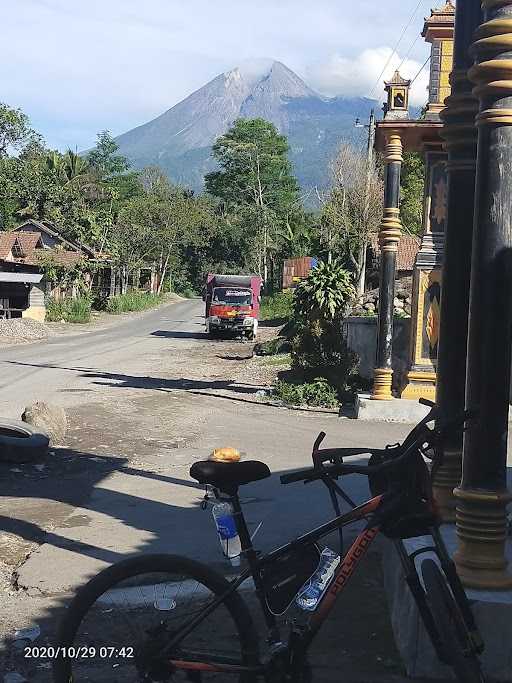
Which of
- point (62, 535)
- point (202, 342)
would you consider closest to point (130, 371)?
point (202, 342)

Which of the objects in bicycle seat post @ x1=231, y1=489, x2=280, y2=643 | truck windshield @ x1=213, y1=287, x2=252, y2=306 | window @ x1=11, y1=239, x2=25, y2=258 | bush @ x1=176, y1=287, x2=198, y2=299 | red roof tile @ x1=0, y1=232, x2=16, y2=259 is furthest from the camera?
bush @ x1=176, y1=287, x2=198, y2=299

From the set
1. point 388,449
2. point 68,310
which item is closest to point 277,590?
point 388,449

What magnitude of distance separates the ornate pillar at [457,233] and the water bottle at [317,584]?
78.6 inches

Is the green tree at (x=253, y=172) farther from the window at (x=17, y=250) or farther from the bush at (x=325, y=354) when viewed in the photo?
the bush at (x=325, y=354)

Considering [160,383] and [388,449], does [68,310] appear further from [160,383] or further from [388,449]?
[388,449]

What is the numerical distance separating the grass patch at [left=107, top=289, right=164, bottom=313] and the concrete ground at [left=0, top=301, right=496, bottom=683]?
31.1 meters

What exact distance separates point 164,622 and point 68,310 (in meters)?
39.3

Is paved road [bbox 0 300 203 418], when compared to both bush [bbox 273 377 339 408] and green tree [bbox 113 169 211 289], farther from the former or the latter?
green tree [bbox 113 169 211 289]

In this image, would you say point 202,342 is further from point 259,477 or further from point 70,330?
point 259,477

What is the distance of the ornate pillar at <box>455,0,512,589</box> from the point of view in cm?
386

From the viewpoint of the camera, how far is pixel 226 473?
3.22 m

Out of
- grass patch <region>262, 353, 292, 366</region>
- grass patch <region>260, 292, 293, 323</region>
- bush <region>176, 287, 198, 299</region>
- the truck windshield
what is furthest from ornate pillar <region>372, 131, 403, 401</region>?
bush <region>176, 287, 198, 299</region>

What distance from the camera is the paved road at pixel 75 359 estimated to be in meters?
15.5

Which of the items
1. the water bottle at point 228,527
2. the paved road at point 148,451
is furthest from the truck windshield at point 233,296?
the water bottle at point 228,527
